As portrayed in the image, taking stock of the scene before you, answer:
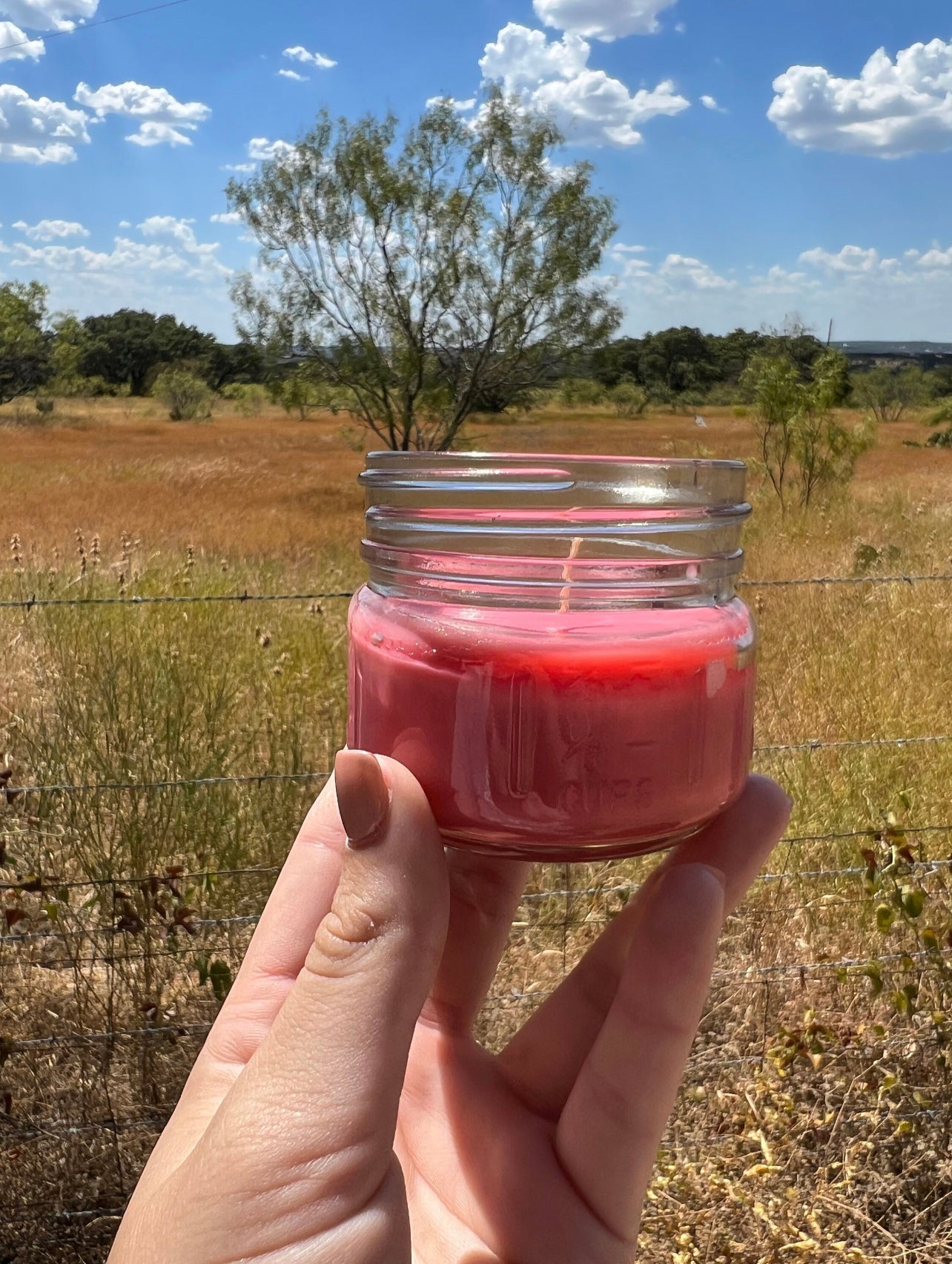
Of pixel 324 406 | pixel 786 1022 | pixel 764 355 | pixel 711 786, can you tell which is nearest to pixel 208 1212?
pixel 711 786

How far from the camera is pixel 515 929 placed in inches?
118

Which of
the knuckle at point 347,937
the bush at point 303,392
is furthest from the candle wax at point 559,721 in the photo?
the bush at point 303,392

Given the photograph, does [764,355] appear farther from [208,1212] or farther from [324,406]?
[208,1212]

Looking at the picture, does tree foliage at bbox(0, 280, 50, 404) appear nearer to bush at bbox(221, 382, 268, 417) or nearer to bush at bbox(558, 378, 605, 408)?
bush at bbox(221, 382, 268, 417)

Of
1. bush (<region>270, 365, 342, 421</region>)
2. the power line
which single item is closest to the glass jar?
the power line

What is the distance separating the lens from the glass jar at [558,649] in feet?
3.12

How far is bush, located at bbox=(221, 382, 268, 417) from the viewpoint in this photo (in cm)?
2858

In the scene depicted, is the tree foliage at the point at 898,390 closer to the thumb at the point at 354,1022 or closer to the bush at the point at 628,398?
the bush at the point at 628,398

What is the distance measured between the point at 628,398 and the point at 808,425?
904cm

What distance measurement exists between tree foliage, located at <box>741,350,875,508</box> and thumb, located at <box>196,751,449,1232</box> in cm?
1167

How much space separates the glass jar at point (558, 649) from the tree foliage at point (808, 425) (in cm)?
1138

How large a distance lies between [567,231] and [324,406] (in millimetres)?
5127

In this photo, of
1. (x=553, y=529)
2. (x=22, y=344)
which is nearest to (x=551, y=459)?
(x=553, y=529)

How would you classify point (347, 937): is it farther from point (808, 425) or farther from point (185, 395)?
point (185, 395)
